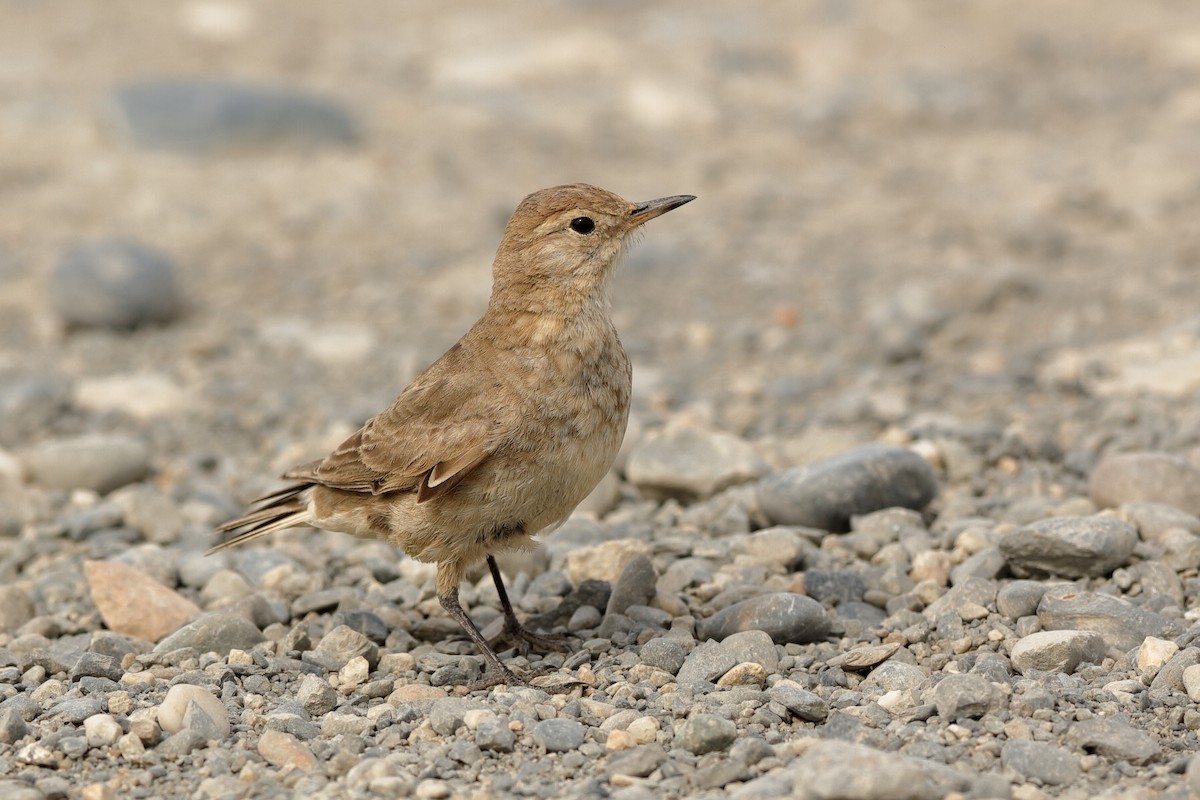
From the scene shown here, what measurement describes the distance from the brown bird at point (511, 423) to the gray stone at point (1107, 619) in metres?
1.78

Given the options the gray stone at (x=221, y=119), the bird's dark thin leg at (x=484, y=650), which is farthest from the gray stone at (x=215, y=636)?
the gray stone at (x=221, y=119)

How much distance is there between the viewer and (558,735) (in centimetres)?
495

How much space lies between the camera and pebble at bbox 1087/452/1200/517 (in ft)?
22.4

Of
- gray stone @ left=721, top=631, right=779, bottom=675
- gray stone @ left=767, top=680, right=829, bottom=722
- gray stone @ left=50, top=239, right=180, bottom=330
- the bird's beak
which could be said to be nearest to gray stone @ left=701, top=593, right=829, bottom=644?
gray stone @ left=721, top=631, right=779, bottom=675

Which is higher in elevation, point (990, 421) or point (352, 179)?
point (352, 179)

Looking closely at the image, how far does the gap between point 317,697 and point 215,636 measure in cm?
79

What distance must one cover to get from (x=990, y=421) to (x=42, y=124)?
9404mm

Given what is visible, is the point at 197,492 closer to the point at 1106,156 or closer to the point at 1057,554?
the point at 1057,554

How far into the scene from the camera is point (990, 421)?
856 centimetres

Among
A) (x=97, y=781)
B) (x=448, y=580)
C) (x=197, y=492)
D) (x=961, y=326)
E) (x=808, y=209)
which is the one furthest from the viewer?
(x=808, y=209)

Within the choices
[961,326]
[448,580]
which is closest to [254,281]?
[961,326]

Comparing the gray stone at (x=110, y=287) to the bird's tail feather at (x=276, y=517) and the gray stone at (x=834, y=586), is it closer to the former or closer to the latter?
the bird's tail feather at (x=276, y=517)

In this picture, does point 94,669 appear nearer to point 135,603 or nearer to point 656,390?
point 135,603

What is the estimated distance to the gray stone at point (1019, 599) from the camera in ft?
18.8
